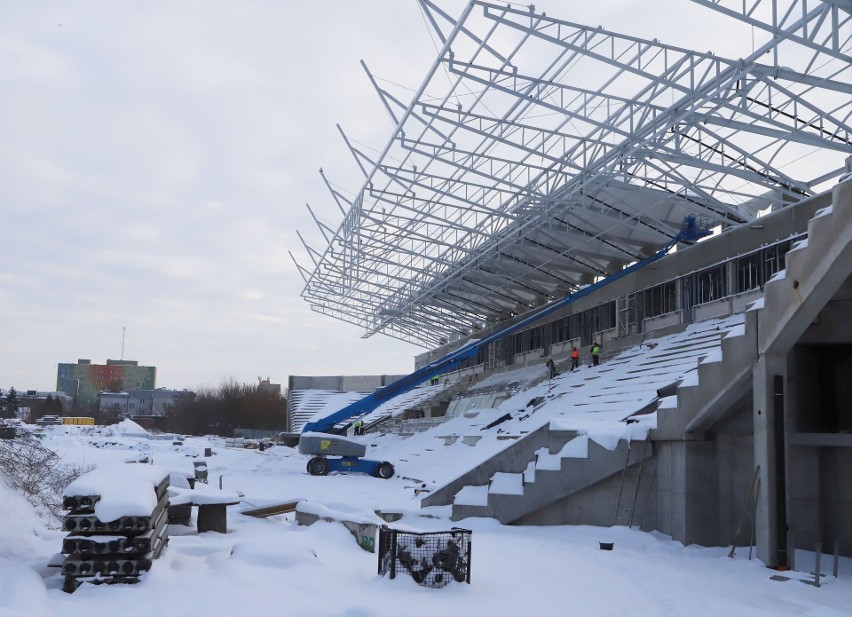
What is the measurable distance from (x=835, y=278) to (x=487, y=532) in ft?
24.4

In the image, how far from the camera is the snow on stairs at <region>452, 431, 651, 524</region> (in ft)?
51.9

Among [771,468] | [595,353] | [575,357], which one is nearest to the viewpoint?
[771,468]

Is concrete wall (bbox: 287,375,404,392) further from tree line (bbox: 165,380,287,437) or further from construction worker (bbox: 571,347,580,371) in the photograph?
construction worker (bbox: 571,347,580,371)

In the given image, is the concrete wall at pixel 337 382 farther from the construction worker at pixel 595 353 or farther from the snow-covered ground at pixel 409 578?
A: the snow-covered ground at pixel 409 578

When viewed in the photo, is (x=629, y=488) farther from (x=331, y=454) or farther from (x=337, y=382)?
(x=337, y=382)

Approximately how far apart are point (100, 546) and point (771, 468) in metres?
8.79

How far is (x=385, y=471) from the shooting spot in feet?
96.0

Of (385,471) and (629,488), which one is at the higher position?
(629,488)

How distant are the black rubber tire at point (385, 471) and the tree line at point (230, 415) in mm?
75319

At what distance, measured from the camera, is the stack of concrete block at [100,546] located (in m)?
9.18

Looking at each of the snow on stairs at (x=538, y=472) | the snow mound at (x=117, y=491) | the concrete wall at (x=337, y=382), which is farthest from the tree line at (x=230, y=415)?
the snow mound at (x=117, y=491)

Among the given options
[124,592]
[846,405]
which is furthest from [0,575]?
[846,405]

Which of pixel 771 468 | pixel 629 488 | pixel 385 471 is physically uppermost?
pixel 771 468

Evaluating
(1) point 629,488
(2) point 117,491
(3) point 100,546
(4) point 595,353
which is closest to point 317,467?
(4) point 595,353
